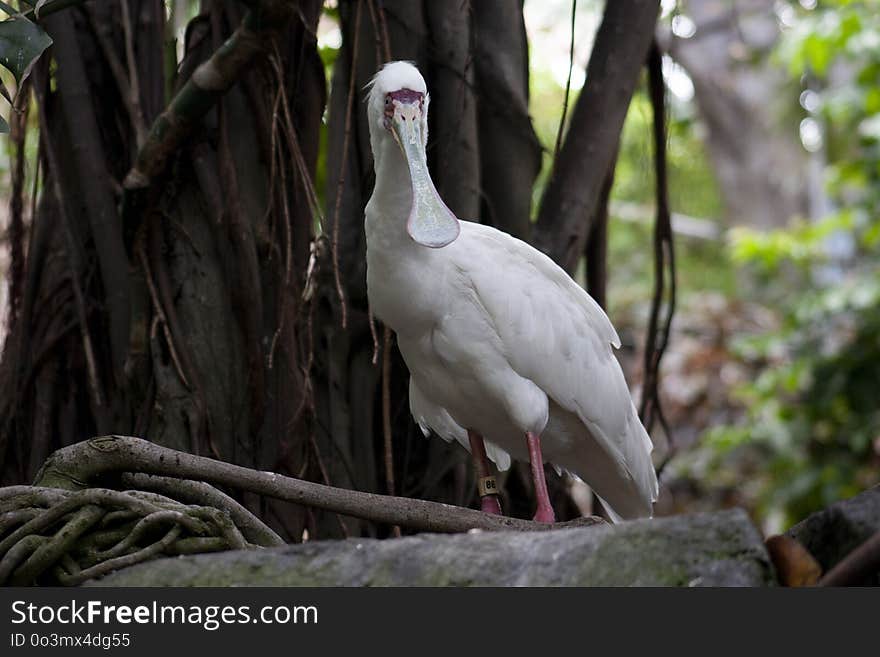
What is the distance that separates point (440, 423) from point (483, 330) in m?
0.47

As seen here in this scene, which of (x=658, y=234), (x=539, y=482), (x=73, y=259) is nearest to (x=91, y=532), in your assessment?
(x=539, y=482)

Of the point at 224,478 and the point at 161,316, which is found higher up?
the point at 161,316

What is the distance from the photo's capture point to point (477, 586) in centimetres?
221

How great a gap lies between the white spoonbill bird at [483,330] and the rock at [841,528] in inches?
52.0

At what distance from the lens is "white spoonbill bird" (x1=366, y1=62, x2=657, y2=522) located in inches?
143

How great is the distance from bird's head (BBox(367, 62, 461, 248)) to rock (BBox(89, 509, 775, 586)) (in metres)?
1.22

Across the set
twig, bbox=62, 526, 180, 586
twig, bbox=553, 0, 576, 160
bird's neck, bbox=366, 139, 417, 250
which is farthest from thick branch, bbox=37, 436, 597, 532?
twig, bbox=553, 0, 576, 160

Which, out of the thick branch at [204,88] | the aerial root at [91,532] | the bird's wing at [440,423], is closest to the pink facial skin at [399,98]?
the thick branch at [204,88]

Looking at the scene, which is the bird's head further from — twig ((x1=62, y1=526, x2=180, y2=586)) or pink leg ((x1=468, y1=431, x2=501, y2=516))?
twig ((x1=62, y1=526, x2=180, y2=586))

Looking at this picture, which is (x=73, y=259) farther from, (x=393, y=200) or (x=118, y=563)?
(x=118, y=563)

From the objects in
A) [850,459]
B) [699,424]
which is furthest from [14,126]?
[699,424]

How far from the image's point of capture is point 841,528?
235 cm
